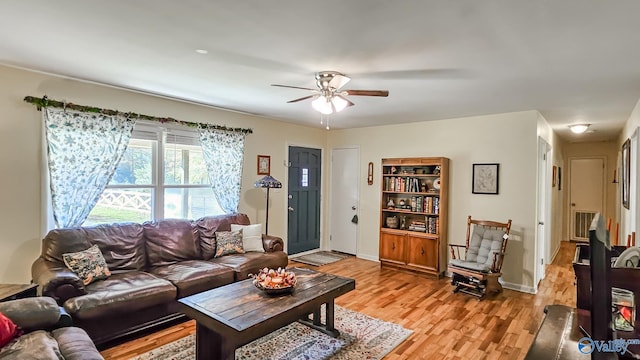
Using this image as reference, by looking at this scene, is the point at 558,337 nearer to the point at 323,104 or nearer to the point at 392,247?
the point at 323,104

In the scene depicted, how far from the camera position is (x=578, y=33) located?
2.06 m

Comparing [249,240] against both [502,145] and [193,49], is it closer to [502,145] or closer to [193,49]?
[193,49]

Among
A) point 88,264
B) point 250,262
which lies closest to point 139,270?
point 88,264

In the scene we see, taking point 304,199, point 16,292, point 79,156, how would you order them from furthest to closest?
1. point 304,199
2. point 79,156
3. point 16,292

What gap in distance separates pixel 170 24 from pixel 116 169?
2337 mm

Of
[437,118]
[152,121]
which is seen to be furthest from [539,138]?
[152,121]

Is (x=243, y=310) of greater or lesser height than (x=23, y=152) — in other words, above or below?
below

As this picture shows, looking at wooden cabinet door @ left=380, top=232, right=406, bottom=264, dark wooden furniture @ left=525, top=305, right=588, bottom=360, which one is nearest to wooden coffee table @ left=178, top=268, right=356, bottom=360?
dark wooden furniture @ left=525, top=305, right=588, bottom=360

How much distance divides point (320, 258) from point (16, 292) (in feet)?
13.6

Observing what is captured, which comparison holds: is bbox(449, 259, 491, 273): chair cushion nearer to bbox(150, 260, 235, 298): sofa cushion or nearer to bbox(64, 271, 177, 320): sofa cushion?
bbox(150, 260, 235, 298): sofa cushion

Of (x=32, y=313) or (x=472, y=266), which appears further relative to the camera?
(x=472, y=266)

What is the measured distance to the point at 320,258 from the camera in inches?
234

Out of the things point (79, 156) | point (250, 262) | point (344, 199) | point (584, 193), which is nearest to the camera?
point (79, 156)

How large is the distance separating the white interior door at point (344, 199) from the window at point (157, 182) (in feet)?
8.16
